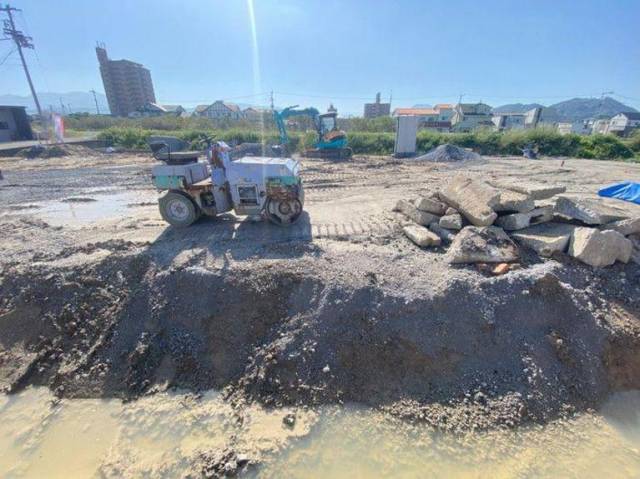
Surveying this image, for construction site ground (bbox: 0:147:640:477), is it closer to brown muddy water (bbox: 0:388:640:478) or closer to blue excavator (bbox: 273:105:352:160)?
brown muddy water (bbox: 0:388:640:478)

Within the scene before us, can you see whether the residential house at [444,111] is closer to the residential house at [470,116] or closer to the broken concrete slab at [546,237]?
the residential house at [470,116]

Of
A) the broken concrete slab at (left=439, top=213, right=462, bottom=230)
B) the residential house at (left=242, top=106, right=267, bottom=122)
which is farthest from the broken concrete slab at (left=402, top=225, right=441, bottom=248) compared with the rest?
the residential house at (left=242, top=106, right=267, bottom=122)

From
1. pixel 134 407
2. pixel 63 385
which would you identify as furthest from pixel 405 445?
pixel 63 385

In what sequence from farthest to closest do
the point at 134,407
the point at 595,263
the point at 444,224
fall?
the point at 444,224, the point at 595,263, the point at 134,407

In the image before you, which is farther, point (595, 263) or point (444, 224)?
point (444, 224)

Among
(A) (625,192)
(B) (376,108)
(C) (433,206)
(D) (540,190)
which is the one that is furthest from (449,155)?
(B) (376,108)

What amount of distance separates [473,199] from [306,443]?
Result: 4.55m

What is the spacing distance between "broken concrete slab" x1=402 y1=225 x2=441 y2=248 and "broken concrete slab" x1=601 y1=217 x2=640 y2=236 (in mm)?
2553

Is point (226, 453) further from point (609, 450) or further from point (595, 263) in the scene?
point (595, 263)

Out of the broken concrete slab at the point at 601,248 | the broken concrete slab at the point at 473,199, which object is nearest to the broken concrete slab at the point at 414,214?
the broken concrete slab at the point at 473,199

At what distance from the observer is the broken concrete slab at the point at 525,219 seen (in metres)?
4.87

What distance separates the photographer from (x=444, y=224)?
530 cm

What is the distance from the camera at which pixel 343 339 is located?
3.90 m

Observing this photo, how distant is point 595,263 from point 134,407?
21.9ft
